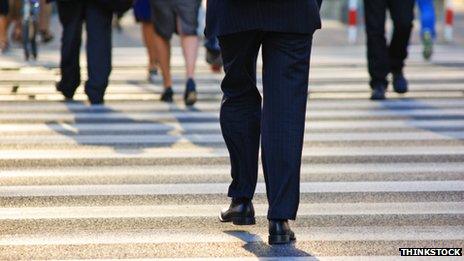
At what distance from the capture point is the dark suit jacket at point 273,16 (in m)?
5.49

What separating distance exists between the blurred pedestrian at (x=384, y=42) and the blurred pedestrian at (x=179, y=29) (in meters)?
1.49

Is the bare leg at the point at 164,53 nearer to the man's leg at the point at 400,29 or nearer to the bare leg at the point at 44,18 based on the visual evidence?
the man's leg at the point at 400,29

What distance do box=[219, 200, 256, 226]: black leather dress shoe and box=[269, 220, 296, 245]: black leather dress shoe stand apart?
40 cm

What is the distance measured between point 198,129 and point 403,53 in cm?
270

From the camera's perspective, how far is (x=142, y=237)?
19.1 feet

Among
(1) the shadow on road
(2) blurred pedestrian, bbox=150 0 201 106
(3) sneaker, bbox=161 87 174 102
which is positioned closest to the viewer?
(1) the shadow on road

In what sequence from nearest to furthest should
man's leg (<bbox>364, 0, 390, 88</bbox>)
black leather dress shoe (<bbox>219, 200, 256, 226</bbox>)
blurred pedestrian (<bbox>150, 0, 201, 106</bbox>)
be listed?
black leather dress shoe (<bbox>219, 200, 256, 226</bbox>) → man's leg (<bbox>364, 0, 390, 88</bbox>) → blurred pedestrian (<bbox>150, 0, 201, 106</bbox>)

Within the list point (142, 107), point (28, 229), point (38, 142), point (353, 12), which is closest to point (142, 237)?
point (28, 229)

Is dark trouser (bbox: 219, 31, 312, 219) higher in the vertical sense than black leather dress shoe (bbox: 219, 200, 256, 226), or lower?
higher

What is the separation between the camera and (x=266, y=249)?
5.54 meters

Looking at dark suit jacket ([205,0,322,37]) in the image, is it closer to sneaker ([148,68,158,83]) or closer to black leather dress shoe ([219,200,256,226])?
black leather dress shoe ([219,200,256,226])

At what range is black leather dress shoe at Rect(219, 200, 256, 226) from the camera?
5.99 metres

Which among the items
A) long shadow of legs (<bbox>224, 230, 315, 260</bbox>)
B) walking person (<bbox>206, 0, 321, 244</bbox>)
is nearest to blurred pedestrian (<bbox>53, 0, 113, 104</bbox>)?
walking person (<bbox>206, 0, 321, 244</bbox>)

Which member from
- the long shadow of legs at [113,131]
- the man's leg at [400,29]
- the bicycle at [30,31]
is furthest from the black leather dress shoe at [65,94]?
the bicycle at [30,31]
